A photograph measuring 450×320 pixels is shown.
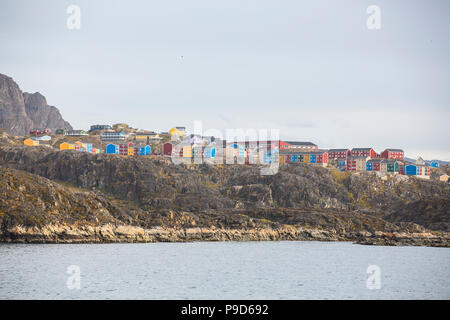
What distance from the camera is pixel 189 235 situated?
13900 cm

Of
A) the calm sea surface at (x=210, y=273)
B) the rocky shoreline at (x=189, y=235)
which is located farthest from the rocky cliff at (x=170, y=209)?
the calm sea surface at (x=210, y=273)

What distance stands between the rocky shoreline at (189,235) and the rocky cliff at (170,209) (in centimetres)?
22

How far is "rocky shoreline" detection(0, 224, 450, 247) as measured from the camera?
108356mm

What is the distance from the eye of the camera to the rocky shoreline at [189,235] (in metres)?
108

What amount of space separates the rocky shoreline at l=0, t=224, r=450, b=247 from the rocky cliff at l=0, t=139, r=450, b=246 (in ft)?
0.73

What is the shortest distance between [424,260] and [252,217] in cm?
6245

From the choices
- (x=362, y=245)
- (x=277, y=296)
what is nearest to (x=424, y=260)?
(x=362, y=245)

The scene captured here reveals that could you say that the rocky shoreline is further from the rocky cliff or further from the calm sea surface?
the calm sea surface

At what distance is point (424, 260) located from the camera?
105375 mm

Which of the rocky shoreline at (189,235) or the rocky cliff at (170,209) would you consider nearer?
the rocky shoreline at (189,235)

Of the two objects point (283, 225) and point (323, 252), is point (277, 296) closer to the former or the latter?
point (323, 252)

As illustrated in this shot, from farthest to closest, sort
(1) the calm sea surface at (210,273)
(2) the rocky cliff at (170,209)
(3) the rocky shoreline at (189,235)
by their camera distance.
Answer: (2) the rocky cliff at (170,209) → (3) the rocky shoreline at (189,235) → (1) the calm sea surface at (210,273)

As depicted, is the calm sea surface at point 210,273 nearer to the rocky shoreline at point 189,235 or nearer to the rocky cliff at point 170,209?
the rocky shoreline at point 189,235
